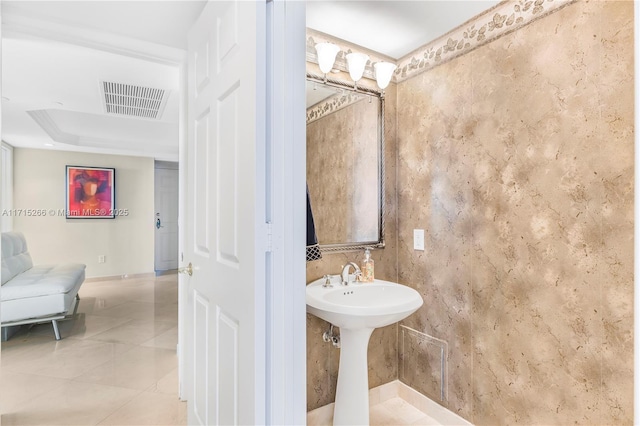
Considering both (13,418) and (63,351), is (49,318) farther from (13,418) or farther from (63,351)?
(13,418)

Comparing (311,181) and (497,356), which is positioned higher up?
(311,181)

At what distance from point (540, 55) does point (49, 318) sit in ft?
13.6

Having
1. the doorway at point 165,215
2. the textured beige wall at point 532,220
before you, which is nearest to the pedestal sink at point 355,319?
the textured beige wall at point 532,220

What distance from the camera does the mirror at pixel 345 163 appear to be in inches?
76.1

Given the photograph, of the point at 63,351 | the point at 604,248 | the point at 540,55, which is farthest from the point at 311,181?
the point at 63,351

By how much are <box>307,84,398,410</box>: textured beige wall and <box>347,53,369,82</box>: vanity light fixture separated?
1.04ft

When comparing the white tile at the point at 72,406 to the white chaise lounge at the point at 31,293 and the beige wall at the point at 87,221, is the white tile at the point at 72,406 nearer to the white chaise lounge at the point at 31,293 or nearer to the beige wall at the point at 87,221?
the white chaise lounge at the point at 31,293

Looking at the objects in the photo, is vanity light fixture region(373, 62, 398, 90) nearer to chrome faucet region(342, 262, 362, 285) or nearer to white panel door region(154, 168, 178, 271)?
chrome faucet region(342, 262, 362, 285)

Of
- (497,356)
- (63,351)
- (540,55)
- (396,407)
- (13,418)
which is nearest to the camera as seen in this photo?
(540,55)

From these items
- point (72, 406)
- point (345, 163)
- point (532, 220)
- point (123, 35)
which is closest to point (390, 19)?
point (345, 163)

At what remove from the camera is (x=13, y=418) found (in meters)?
1.91

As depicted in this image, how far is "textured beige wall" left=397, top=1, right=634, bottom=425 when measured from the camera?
1.26 m

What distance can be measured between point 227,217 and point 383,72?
138cm

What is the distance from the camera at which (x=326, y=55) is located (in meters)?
1.78
